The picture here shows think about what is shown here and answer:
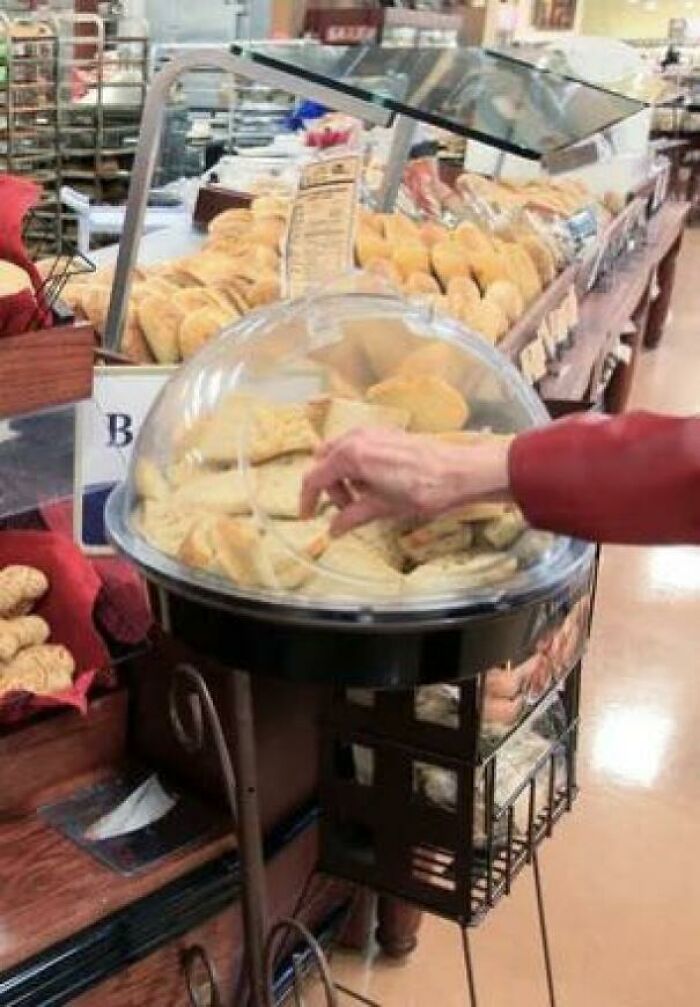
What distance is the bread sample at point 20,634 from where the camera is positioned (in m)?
1.30

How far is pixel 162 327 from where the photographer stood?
6.14ft

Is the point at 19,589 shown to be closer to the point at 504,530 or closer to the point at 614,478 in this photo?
the point at 504,530

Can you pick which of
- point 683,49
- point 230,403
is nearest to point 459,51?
point 230,403

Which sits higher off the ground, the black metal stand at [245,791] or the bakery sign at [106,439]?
the bakery sign at [106,439]

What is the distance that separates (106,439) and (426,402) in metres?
0.46

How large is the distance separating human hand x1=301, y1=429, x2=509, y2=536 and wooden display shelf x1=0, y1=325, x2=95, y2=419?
402 millimetres

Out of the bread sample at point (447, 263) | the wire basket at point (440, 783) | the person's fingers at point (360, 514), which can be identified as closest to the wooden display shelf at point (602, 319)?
the bread sample at point (447, 263)

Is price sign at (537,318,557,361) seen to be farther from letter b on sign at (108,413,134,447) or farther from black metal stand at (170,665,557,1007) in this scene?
black metal stand at (170,665,557,1007)

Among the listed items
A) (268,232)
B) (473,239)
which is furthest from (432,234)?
(268,232)

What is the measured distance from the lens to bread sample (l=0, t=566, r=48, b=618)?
1.34 metres

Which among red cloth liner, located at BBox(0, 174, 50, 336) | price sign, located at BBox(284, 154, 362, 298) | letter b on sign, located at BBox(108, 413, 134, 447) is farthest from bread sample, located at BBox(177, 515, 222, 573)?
price sign, located at BBox(284, 154, 362, 298)

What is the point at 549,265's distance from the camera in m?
3.15

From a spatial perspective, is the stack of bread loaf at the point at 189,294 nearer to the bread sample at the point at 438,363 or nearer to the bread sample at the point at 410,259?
the bread sample at the point at 410,259

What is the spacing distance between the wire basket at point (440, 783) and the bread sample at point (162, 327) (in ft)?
2.34
